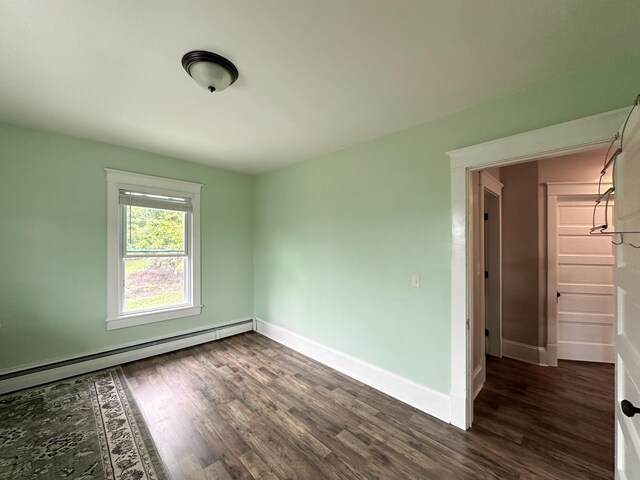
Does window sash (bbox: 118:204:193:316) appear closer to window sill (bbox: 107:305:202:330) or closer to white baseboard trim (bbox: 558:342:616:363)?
window sill (bbox: 107:305:202:330)

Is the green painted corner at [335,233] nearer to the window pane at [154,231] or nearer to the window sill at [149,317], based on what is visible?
the window sill at [149,317]

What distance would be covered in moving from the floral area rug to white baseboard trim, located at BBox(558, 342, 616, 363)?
14.5 ft

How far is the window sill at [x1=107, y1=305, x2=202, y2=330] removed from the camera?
10.0 ft

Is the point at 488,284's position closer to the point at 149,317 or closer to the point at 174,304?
the point at 174,304

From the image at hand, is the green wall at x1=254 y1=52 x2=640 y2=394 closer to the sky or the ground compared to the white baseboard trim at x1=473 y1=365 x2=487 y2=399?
closer to the sky

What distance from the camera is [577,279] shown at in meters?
3.25

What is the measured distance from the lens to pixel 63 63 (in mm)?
1626

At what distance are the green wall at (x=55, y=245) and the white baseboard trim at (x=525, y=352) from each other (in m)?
4.54

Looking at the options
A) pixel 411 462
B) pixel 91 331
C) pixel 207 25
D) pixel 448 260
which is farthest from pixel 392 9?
pixel 91 331

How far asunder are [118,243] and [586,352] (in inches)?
232

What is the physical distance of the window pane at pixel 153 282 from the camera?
3.21 metres

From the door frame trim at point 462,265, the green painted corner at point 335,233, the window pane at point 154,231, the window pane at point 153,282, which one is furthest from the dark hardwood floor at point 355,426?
the window pane at point 154,231

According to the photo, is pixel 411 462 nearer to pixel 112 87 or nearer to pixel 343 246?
pixel 343 246

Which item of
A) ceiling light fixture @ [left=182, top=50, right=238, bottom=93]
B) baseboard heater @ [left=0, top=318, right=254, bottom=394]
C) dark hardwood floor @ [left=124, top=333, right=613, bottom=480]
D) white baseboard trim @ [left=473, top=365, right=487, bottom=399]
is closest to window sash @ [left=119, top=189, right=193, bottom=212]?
baseboard heater @ [left=0, top=318, right=254, bottom=394]
